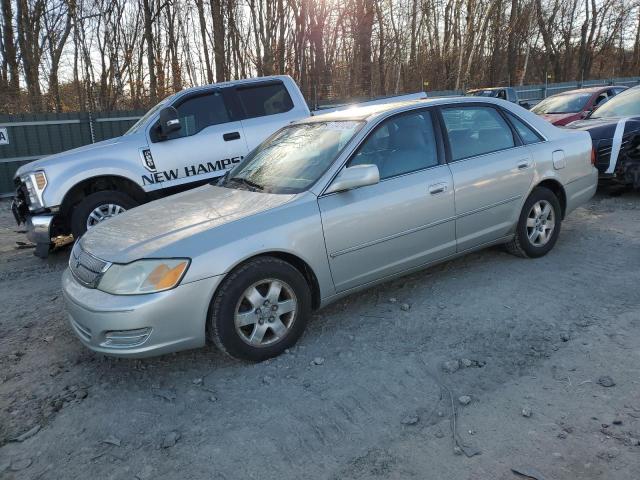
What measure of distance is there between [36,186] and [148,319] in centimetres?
376

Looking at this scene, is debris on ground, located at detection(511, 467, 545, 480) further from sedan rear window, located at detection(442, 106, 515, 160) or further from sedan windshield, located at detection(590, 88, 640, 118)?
sedan windshield, located at detection(590, 88, 640, 118)

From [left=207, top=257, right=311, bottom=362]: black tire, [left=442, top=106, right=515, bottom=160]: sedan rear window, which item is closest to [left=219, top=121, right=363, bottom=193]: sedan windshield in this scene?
[left=207, top=257, right=311, bottom=362]: black tire

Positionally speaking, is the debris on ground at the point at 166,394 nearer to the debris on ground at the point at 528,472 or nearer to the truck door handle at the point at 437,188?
the debris on ground at the point at 528,472

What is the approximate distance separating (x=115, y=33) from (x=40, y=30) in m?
2.61

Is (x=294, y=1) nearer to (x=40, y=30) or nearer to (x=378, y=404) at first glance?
(x=40, y=30)

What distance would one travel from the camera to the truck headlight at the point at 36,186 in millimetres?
5812

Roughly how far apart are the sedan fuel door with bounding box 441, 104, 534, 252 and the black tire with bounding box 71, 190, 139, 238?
3924 millimetres

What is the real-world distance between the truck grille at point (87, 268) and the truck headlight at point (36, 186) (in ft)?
8.78

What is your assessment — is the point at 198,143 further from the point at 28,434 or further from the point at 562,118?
the point at 562,118

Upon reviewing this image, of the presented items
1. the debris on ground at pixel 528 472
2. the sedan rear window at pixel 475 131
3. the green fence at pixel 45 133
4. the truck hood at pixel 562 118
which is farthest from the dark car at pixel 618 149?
the green fence at pixel 45 133

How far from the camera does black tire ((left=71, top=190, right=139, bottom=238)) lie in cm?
589

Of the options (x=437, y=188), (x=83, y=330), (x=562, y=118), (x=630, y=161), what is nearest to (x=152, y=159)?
(x=83, y=330)

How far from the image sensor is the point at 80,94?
1889 centimetres

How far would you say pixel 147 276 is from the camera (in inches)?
119
